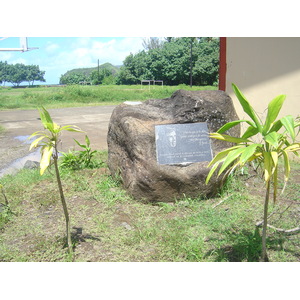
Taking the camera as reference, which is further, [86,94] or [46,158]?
[86,94]

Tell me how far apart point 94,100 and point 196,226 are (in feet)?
51.1

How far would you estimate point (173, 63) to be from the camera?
58.7ft

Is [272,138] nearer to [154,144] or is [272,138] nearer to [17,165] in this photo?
[154,144]

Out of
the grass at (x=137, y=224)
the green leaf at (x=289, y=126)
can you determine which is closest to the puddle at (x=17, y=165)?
the grass at (x=137, y=224)

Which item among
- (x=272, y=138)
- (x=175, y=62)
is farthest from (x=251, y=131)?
(x=175, y=62)

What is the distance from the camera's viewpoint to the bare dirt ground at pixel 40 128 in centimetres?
725

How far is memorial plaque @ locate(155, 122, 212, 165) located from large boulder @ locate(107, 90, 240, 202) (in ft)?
0.22

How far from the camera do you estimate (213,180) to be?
391 centimetres

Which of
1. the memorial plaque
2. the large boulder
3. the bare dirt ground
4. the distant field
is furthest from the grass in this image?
the distant field

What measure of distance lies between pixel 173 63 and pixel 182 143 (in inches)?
576

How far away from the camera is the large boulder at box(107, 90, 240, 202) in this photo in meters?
3.84

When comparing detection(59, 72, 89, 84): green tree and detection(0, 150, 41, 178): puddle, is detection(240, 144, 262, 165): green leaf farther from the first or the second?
detection(59, 72, 89, 84): green tree

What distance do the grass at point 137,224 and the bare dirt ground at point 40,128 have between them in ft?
6.18

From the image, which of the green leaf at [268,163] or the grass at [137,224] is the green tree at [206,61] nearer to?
the grass at [137,224]
